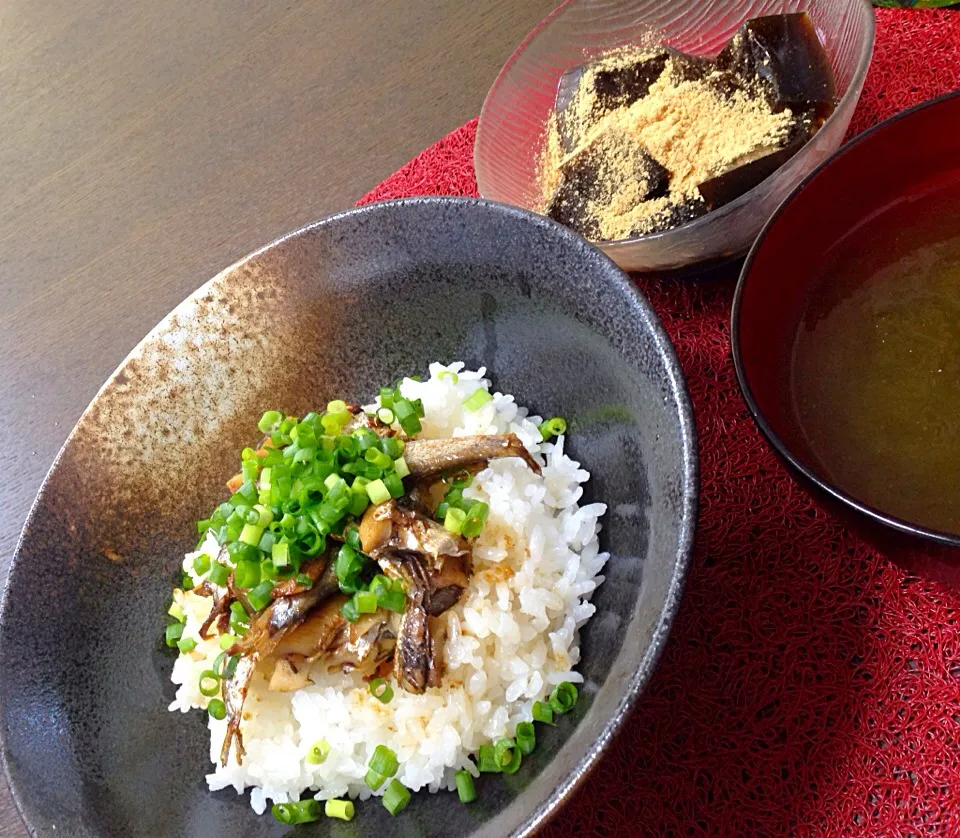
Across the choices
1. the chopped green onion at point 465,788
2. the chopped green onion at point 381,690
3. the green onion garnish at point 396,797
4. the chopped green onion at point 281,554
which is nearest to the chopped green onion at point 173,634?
the chopped green onion at point 281,554

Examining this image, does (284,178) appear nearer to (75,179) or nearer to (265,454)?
(75,179)

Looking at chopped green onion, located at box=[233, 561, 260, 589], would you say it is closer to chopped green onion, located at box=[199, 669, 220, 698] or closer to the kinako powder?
chopped green onion, located at box=[199, 669, 220, 698]

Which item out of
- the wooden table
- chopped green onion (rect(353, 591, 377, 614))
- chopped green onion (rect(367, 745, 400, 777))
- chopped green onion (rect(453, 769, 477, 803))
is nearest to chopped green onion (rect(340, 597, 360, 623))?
chopped green onion (rect(353, 591, 377, 614))

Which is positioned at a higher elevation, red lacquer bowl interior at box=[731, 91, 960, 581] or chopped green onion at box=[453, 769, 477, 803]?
red lacquer bowl interior at box=[731, 91, 960, 581]

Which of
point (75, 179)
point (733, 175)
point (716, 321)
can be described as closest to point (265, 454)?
point (716, 321)

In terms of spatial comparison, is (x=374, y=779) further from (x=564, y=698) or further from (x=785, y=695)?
(x=785, y=695)
